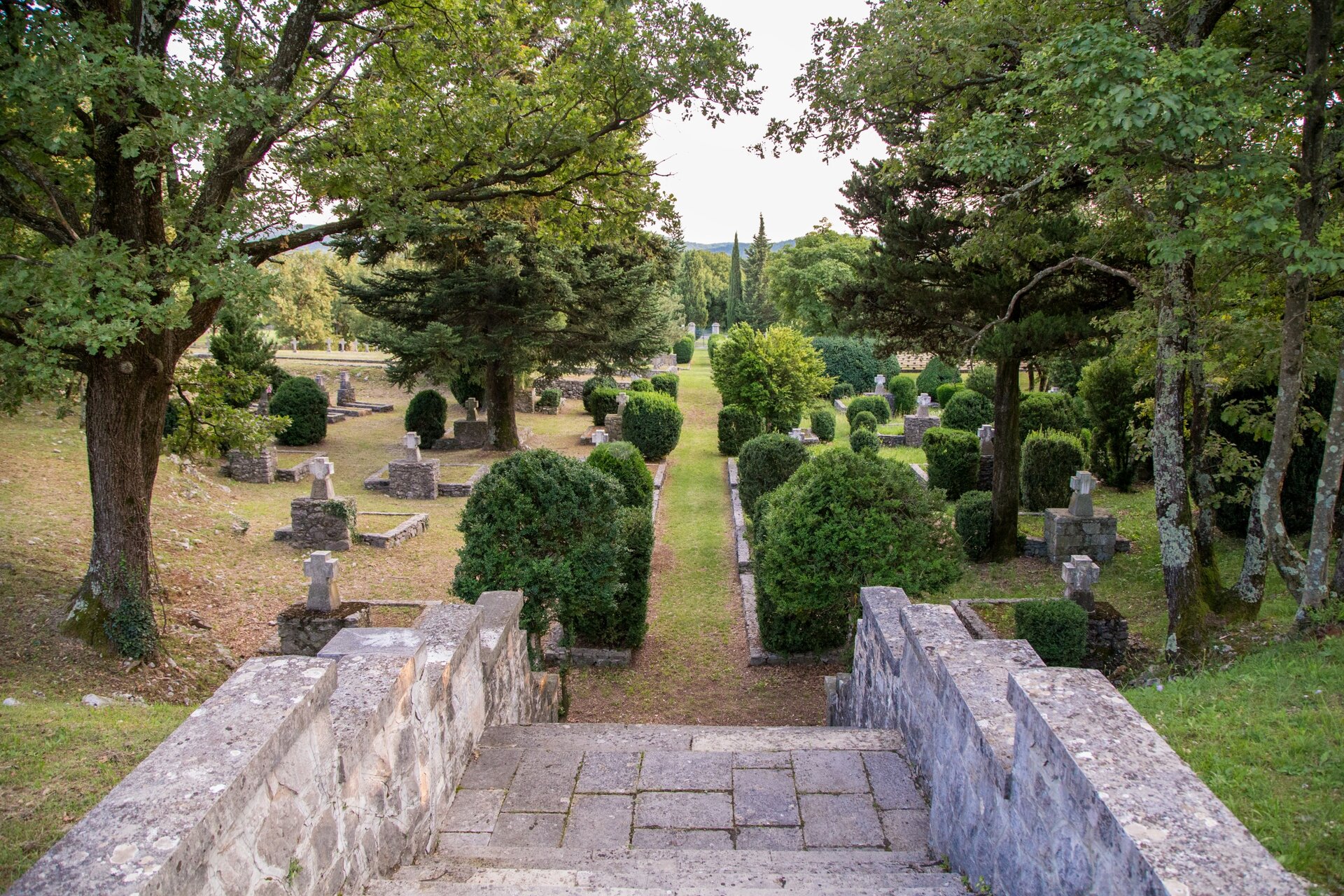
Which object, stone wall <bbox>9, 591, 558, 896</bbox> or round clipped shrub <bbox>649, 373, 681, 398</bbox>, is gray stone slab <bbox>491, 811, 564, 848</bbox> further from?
round clipped shrub <bbox>649, 373, 681, 398</bbox>

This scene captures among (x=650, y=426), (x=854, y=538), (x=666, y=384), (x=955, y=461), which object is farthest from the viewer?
(x=666, y=384)

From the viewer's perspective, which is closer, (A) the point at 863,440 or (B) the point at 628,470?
(B) the point at 628,470

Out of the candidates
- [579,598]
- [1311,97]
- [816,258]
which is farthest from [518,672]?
[816,258]

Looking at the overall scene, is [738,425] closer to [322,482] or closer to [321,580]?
[322,482]

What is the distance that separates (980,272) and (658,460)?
11.4 meters

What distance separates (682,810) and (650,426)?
56.1 feet

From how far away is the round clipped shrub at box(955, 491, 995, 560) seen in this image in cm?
1266

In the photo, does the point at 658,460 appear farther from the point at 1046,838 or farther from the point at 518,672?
the point at 1046,838

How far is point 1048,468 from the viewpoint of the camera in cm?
1496

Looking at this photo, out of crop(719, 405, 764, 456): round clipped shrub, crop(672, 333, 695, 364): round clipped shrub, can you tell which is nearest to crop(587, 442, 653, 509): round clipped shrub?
crop(719, 405, 764, 456): round clipped shrub

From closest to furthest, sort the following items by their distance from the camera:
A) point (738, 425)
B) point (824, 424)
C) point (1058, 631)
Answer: point (1058, 631) → point (738, 425) → point (824, 424)

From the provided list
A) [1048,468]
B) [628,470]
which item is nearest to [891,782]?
[628,470]

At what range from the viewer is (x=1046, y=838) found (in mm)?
2594

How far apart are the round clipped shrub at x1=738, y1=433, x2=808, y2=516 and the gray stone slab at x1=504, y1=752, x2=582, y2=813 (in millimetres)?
9955
